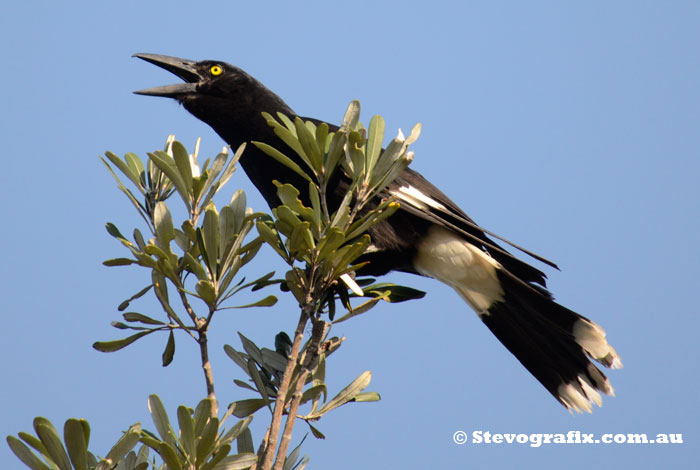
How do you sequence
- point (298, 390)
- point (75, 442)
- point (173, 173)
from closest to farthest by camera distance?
point (75, 442)
point (298, 390)
point (173, 173)

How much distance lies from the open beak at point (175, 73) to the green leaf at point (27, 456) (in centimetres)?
231

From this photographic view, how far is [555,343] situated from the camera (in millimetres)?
3730

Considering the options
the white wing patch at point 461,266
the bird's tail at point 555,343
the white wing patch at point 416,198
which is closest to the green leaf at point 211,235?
the white wing patch at point 416,198

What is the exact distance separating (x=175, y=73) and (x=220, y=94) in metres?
0.29

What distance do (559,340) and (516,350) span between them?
21cm

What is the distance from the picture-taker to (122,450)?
5.70ft

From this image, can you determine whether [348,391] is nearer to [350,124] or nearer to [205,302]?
[205,302]

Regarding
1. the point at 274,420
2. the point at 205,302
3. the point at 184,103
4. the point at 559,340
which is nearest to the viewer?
the point at 274,420

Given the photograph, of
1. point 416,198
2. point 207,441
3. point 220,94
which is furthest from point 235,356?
point 220,94

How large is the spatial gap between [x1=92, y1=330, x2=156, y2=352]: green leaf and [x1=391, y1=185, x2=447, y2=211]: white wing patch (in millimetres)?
1702

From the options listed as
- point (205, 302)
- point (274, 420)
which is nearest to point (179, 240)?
point (205, 302)

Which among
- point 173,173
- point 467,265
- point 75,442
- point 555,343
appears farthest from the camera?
point 467,265

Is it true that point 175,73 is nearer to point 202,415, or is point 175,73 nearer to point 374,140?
point 374,140

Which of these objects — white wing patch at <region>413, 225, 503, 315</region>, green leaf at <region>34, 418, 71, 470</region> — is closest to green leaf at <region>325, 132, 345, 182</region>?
green leaf at <region>34, 418, 71, 470</region>
